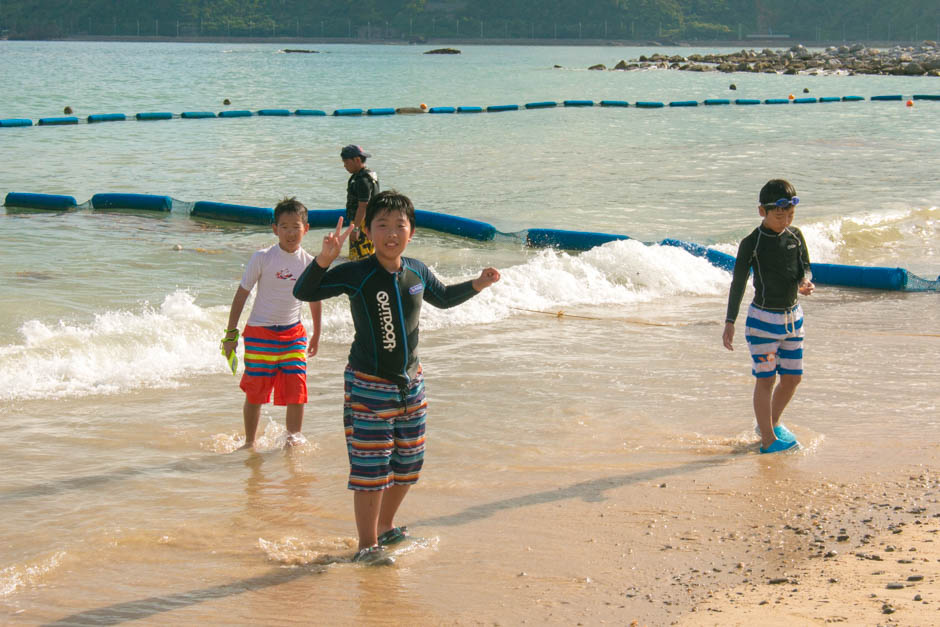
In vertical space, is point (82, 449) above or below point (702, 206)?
below

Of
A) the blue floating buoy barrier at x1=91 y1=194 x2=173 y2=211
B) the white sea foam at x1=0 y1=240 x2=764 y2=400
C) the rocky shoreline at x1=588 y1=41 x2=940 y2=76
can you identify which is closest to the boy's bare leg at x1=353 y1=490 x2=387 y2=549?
the white sea foam at x1=0 y1=240 x2=764 y2=400

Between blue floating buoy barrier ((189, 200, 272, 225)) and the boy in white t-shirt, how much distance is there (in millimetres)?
9735

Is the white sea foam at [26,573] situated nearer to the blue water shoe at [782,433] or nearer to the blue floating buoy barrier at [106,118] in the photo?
the blue water shoe at [782,433]

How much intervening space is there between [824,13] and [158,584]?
165120mm

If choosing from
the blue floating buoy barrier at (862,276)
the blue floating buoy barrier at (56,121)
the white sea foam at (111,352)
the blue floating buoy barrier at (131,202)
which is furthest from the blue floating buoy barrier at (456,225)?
the blue floating buoy barrier at (56,121)

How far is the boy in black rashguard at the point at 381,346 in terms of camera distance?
13.4ft

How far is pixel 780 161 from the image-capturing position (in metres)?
24.7

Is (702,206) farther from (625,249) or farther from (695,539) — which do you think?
(695,539)

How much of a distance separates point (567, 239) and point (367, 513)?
956cm

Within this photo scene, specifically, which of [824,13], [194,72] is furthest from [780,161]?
[824,13]

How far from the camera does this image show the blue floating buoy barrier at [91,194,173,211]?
16.0m

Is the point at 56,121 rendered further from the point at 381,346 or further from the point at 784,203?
the point at 381,346

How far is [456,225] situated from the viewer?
1438 cm

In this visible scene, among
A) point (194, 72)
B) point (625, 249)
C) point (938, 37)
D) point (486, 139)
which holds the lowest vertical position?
point (625, 249)
